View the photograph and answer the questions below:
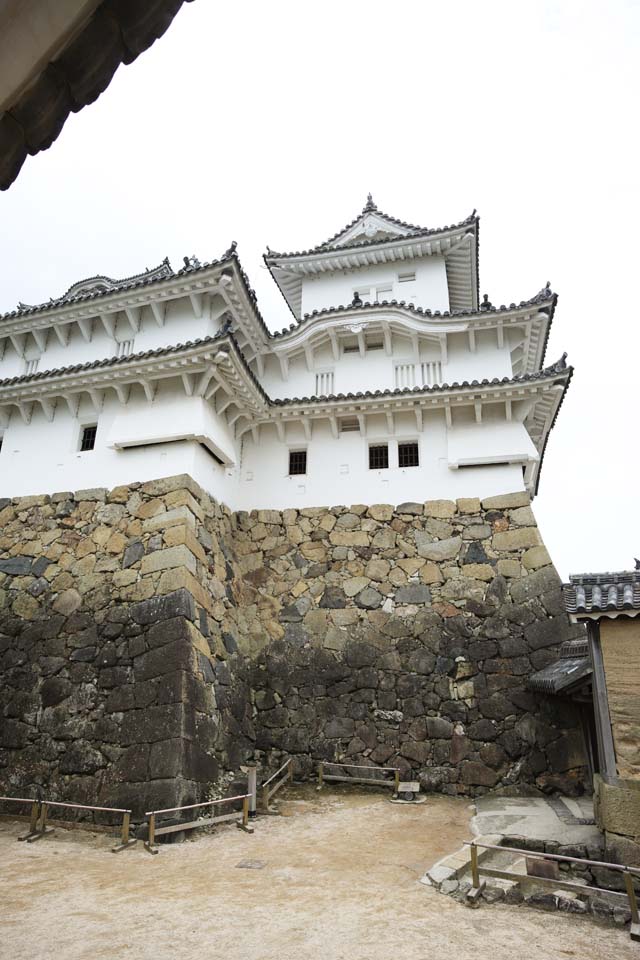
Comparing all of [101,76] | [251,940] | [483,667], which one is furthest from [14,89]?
[483,667]

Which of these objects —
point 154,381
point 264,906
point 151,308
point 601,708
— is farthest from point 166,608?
point 151,308

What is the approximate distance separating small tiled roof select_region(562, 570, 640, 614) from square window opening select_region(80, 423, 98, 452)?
33.3 ft

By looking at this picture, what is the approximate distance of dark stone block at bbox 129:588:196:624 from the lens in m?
10.4

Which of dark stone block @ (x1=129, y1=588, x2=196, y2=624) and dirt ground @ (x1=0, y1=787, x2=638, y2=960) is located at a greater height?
dark stone block @ (x1=129, y1=588, x2=196, y2=624)

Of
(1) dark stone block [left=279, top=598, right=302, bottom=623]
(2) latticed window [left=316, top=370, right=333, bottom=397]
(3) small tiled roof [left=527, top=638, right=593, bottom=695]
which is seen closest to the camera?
(3) small tiled roof [left=527, top=638, right=593, bottom=695]

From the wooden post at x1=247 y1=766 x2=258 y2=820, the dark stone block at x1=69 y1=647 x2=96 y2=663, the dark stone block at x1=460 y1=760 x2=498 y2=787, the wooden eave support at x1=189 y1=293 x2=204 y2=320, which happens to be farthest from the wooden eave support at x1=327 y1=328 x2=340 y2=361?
the wooden post at x1=247 y1=766 x2=258 y2=820

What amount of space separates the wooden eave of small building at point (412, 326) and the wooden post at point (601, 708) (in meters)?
8.56

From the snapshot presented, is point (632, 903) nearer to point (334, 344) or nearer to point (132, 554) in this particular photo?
point (132, 554)

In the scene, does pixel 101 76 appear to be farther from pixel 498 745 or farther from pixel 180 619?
pixel 498 745

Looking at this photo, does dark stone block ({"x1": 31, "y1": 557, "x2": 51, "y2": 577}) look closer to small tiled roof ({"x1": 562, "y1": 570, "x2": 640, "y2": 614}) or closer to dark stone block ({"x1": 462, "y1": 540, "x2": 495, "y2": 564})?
dark stone block ({"x1": 462, "y1": 540, "x2": 495, "y2": 564})

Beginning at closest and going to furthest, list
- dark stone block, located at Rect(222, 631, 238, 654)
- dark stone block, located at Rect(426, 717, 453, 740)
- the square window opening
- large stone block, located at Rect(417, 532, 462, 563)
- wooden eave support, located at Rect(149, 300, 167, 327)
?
dark stone block, located at Rect(426, 717, 453, 740) → dark stone block, located at Rect(222, 631, 238, 654) → large stone block, located at Rect(417, 532, 462, 563) → the square window opening → wooden eave support, located at Rect(149, 300, 167, 327)

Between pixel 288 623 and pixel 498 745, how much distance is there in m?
4.84

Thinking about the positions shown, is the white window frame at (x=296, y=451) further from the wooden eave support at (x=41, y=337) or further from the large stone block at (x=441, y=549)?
the wooden eave support at (x=41, y=337)

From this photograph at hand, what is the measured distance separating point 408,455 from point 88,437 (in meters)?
7.37
